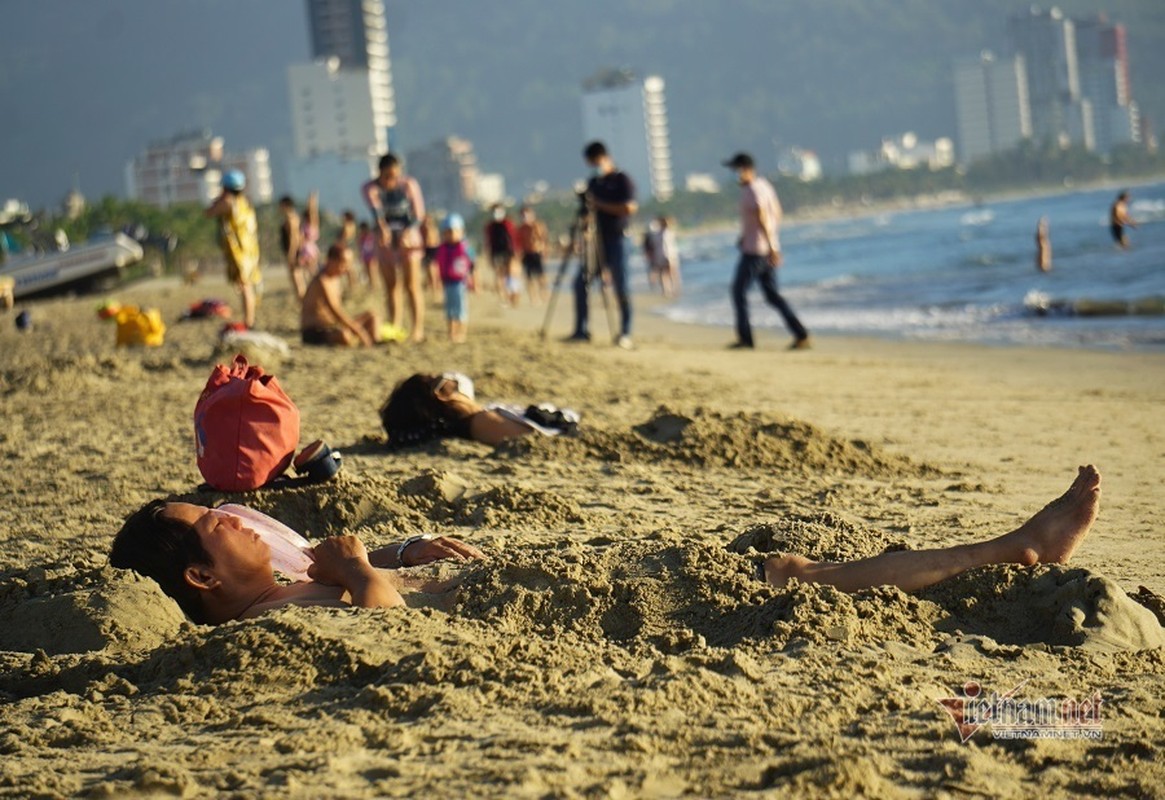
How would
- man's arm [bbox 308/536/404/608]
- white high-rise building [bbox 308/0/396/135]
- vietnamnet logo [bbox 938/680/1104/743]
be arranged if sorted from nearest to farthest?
vietnamnet logo [bbox 938/680/1104/743] → man's arm [bbox 308/536/404/608] → white high-rise building [bbox 308/0/396/135]

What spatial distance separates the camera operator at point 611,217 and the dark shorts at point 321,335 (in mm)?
2167

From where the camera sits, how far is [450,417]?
6.00 m

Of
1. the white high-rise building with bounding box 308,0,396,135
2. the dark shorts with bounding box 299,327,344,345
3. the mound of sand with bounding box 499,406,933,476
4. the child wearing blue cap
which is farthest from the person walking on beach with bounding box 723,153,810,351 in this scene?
the white high-rise building with bounding box 308,0,396,135

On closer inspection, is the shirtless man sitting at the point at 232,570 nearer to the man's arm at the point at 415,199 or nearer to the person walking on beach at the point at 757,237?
the man's arm at the point at 415,199

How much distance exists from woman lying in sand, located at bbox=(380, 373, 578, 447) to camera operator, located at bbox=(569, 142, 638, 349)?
5.33 m

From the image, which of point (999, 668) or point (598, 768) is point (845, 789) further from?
point (999, 668)

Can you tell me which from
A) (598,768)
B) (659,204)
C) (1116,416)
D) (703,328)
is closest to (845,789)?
(598,768)

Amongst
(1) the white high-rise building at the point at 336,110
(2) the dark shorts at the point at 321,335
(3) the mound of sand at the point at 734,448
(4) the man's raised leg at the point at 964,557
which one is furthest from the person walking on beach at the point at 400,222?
(1) the white high-rise building at the point at 336,110

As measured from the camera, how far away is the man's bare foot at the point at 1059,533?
3.49 metres

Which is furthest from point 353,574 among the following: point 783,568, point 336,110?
point 336,110

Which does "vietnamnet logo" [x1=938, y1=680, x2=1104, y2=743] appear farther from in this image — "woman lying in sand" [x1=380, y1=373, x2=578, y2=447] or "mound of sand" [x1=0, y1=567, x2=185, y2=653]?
"woman lying in sand" [x1=380, y1=373, x2=578, y2=447]

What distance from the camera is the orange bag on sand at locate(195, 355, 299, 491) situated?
15.0 feet

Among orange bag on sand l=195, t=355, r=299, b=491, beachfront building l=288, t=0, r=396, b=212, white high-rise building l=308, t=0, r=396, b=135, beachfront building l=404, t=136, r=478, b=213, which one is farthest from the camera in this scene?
beachfront building l=404, t=136, r=478, b=213

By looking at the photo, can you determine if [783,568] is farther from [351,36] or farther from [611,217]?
[351,36]
